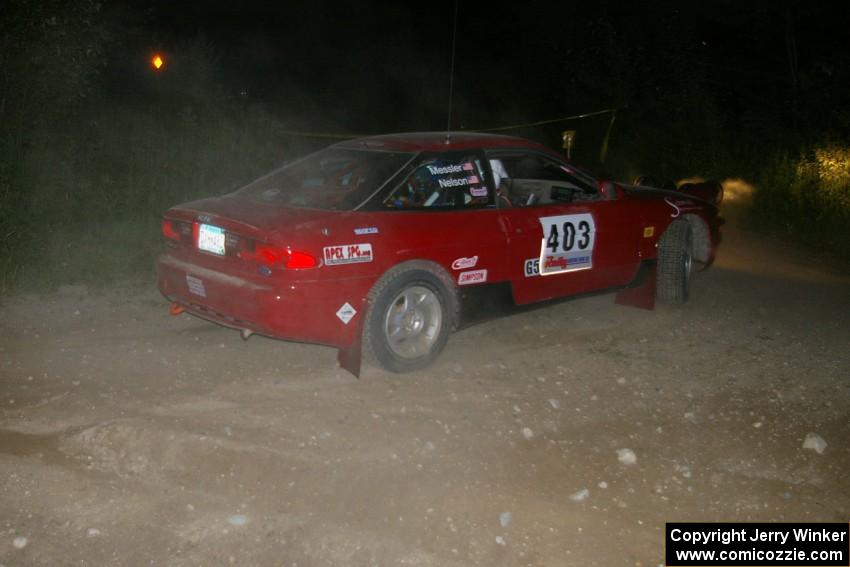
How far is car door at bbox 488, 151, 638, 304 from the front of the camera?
606cm

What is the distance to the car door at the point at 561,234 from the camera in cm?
606

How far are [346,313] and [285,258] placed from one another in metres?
0.51

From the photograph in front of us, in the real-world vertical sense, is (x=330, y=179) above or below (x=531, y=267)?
above

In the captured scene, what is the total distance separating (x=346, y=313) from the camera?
204 inches

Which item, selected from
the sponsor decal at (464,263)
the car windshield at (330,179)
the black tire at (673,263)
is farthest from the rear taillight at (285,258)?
the black tire at (673,263)

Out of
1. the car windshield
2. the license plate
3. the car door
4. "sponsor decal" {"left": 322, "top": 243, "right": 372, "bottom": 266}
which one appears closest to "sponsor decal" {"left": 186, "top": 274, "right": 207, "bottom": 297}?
the license plate

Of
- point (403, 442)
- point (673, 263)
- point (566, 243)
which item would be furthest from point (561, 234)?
point (403, 442)

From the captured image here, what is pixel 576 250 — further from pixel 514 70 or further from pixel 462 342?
pixel 514 70

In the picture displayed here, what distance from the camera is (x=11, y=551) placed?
3330 millimetres

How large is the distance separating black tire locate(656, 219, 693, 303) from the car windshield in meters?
2.77

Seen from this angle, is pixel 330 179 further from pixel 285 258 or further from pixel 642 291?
pixel 642 291

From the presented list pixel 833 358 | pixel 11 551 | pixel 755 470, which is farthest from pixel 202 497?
pixel 833 358

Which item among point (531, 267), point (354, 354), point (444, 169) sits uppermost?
point (444, 169)

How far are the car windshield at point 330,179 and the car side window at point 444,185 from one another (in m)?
0.12
